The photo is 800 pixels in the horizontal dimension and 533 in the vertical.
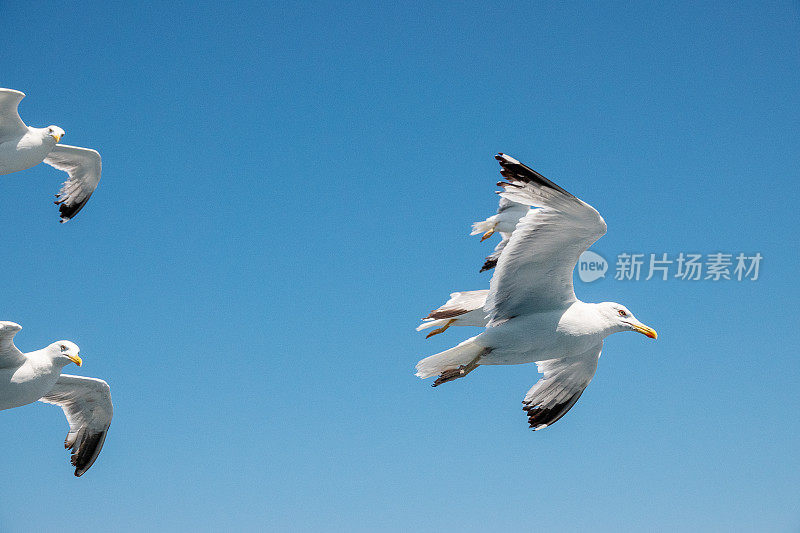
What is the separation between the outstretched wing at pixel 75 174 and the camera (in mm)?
11016

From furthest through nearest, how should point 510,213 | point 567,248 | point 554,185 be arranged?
point 510,213, point 567,248, point 554,185

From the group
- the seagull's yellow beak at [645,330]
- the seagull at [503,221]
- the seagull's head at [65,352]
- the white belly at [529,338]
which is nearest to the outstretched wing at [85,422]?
the seagull's head at [65,352]

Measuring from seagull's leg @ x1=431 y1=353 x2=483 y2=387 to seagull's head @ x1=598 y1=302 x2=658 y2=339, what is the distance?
48.0 inches

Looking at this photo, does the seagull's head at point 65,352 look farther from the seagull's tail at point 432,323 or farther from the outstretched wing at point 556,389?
the outstretched wing at point 556,389

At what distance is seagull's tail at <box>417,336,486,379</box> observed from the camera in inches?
253

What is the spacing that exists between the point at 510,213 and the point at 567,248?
4.10 meters

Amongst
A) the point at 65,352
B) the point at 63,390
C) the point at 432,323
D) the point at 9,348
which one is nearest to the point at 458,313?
the point at 432,323

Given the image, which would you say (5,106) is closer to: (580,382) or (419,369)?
(419,369)

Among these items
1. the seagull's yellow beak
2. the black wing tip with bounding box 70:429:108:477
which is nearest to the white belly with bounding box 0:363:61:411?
the black wing tip with bounding box 70:429:108:477

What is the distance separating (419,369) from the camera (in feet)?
21.2

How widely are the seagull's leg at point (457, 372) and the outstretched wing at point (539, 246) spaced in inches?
16.0

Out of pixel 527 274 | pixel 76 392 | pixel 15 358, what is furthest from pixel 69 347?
pixel 527 274

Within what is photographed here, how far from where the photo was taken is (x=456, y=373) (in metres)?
6.52

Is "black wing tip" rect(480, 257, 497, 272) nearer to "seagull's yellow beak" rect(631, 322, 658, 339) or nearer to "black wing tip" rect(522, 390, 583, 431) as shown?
"black wing tip" rect(522, 390, 583, 431)
